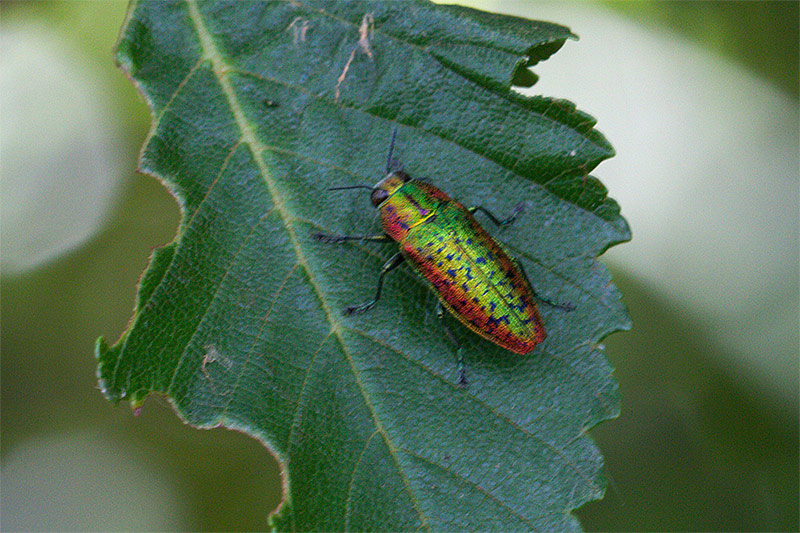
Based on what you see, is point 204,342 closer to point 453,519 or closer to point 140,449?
point 453,519

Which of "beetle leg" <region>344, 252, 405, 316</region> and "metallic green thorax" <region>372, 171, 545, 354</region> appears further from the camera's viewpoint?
"metallic green thorax" <region>372, 171, 545, 354</region>

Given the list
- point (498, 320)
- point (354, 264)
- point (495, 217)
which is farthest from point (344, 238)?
point (498, 320)

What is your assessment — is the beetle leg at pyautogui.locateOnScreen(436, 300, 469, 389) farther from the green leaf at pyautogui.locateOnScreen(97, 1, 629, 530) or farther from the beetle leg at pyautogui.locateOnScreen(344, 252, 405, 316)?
the beetle leg at pyautogui.locateOnScreen(344, 252, 405, 316)

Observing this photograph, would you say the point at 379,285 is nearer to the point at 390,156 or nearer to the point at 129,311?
the point at 390,156

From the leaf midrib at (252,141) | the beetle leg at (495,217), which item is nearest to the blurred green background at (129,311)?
the leaf midrib at (252,141)

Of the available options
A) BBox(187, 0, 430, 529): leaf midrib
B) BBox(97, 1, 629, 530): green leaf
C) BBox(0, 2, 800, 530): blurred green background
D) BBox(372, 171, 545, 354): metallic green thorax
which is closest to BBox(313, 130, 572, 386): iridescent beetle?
BBox(372, 171, 545, 354): metallic green thorax

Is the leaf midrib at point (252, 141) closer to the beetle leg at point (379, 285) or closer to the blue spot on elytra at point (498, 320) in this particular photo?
the beetle leg at point (379, 285)
